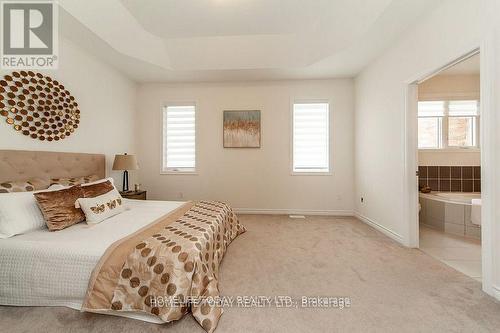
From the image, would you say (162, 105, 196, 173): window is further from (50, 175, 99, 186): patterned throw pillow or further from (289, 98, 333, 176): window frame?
(289, 98, 333, 176): window frame

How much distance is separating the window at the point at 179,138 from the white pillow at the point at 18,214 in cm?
253

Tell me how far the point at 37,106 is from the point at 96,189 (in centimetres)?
118

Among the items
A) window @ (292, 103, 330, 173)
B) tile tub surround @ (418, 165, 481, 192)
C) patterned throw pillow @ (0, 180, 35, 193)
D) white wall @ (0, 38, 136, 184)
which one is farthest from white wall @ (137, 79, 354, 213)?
patterned throw pillow @ (0, 180, 35, 193)

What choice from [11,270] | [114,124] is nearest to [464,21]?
[11,270]

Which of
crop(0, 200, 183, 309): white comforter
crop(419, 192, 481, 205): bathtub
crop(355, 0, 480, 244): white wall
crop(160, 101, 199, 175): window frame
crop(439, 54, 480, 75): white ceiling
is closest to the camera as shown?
crop(0, 200, 183, 309): white comforter

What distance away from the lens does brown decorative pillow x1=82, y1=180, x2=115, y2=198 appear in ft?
7.34

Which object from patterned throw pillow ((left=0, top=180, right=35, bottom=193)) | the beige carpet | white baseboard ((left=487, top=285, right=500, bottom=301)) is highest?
patterned throw pillow ((left=0, top=180, right=35, bottom=193))

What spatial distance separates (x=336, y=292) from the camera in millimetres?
1719

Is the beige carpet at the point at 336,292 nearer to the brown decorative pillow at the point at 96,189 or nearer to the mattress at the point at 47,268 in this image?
the mattress at the point at 47,268

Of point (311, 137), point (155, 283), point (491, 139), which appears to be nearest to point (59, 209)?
point (155, 283)

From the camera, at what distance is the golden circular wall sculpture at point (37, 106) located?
214 centimetres

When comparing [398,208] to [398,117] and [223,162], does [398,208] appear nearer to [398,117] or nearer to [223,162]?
[398,117]

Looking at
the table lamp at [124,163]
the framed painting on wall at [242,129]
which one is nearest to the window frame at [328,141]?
the framed painting on wall at [242,129]

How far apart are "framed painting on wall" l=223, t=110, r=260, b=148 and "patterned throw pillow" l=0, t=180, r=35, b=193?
2.84 metres
